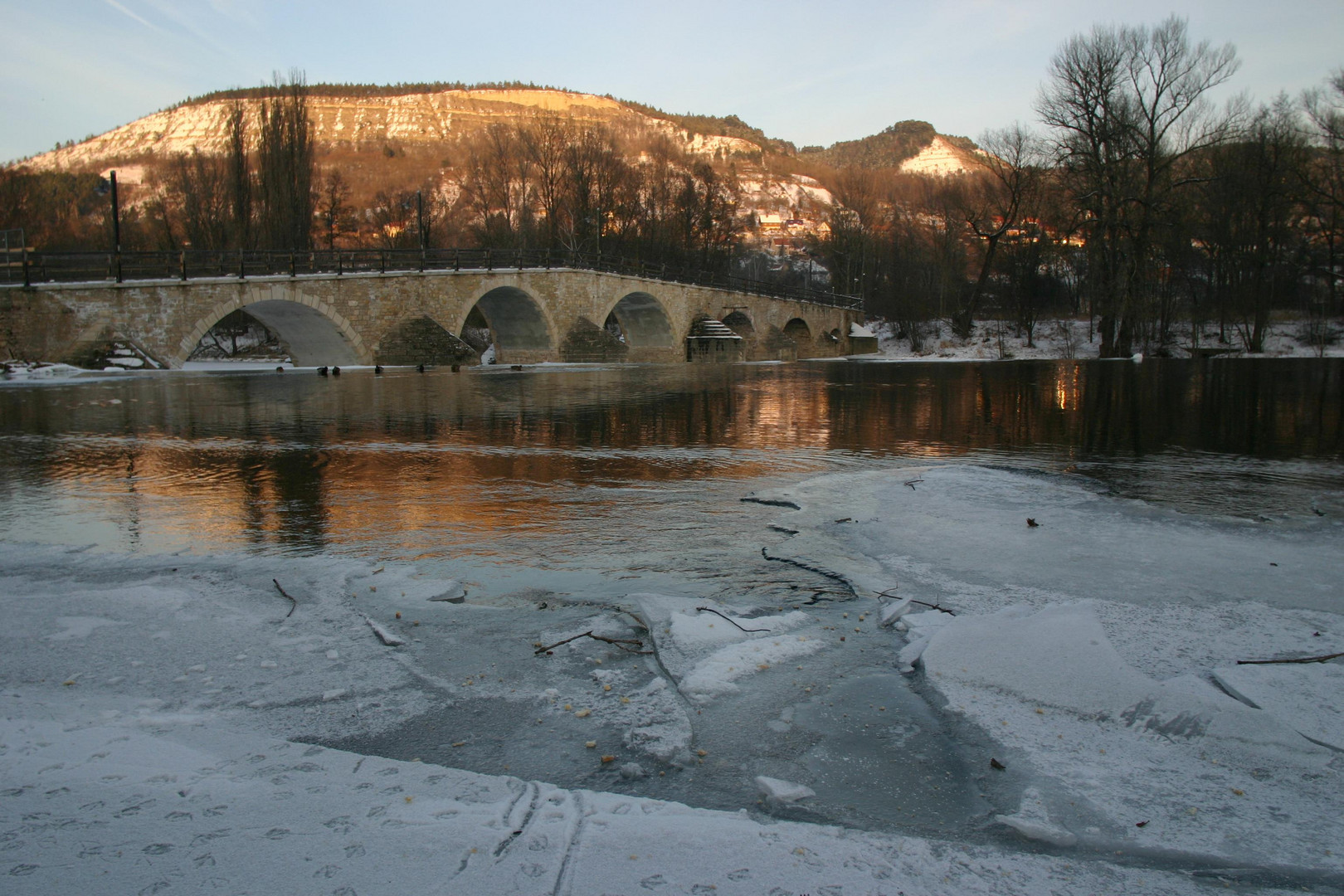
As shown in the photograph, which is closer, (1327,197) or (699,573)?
(699,573)

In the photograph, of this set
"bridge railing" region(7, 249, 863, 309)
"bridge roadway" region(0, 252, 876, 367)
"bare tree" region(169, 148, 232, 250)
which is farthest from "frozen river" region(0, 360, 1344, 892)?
"bare tree" region(169, 148, 232, 250)

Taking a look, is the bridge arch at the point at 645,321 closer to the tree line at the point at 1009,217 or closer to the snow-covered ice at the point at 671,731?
the tree line at the point at 1009,217

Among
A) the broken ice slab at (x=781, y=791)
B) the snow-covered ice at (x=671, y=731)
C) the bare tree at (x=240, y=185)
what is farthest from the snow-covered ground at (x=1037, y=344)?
the broken ice slab at (x=781, y=791)

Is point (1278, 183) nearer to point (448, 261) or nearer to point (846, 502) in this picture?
point (448, 261)

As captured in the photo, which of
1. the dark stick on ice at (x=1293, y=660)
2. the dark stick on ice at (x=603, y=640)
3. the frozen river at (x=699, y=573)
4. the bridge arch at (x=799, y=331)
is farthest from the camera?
the bridge arch at (x=799, y=331)

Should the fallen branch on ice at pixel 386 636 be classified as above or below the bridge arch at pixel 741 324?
below

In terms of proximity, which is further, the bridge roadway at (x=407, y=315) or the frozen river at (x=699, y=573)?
the bridge roadway at (x=407, y=315)

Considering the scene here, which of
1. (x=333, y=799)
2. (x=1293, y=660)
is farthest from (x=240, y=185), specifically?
(x=1293, y=660)

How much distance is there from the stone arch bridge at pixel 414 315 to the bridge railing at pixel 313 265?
534mm

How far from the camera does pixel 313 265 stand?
2917cm

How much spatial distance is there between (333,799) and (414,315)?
31.4m

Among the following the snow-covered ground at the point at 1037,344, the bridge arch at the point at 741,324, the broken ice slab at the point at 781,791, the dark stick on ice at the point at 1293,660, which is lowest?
the broken ice slab at the point at 781,791

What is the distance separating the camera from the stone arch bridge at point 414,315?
937 inches

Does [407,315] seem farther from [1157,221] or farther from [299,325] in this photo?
[1157,221]
